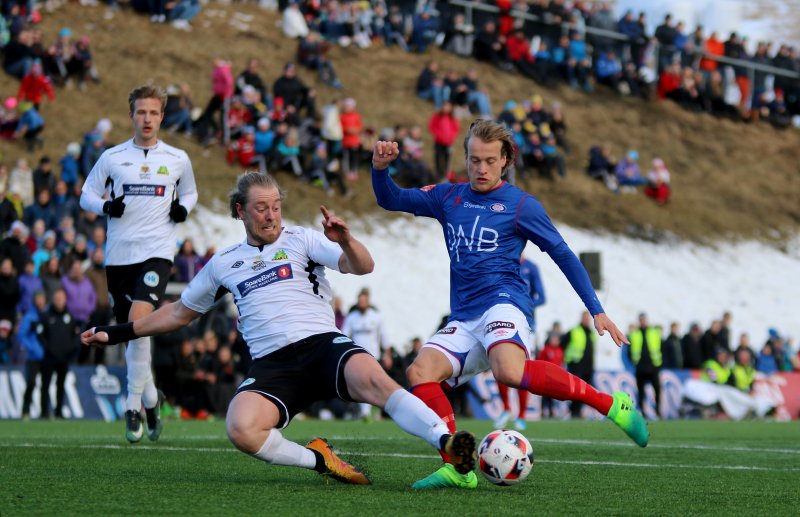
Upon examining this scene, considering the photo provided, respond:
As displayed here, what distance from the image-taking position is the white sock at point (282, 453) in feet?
23.8

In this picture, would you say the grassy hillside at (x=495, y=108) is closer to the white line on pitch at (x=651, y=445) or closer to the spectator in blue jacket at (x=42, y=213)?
the spectator in blue jacket at (x=42, y=213)

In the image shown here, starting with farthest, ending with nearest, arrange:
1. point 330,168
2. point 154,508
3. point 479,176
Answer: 1. point 330,168
2. point 479,176
3. point 154,508

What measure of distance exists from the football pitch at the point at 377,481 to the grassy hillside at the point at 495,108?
694 inches

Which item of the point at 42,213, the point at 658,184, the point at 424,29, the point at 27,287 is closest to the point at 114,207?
the point at 27,287

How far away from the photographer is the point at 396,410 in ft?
22.9

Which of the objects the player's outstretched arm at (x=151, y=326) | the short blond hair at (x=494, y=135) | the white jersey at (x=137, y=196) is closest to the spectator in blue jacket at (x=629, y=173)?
the white jersey at (x=137, y=196)

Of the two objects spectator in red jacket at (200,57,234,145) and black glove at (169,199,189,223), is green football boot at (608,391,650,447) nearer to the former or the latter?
black glove at (169,199,189,223)

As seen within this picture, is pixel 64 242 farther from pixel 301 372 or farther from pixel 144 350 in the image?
pixel 301 372

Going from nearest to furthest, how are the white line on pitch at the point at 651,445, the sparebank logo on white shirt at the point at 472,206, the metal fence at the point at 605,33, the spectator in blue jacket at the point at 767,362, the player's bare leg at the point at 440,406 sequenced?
the player's bare leg at the point at 440,406, the sparebank logo on white shirt at the point at 472,206, the white line on pitch at the point at 651,445, the spectator in blue jacket at the point at 767,362, the metal fence at the point at 605,33

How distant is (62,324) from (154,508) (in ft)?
40.7

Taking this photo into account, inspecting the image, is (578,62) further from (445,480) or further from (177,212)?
(445,480)

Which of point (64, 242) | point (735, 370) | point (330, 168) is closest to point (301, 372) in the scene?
point (64, 242)

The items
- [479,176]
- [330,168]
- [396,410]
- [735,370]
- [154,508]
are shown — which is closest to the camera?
[154,508]

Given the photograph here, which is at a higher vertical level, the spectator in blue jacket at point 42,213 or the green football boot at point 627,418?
the spectator in blue jacket at point 42,213
